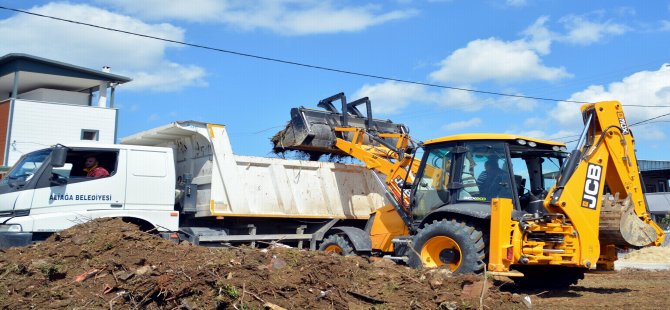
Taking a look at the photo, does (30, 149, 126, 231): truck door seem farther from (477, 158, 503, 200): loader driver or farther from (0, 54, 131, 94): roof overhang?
(0, 54, 131, 94): roof overhang

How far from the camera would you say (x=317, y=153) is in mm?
14000

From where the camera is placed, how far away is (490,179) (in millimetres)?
9727

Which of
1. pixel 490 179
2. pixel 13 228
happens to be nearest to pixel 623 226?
pixel 490 179

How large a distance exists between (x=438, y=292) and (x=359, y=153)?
6.59m

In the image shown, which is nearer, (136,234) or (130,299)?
(130,299)

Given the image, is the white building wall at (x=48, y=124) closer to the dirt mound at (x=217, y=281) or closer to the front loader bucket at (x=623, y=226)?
the dirt mound at (x=217, y=281)

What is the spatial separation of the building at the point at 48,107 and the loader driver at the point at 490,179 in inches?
693

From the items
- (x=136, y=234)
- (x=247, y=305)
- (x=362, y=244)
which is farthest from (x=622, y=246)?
(x=136, y=234)

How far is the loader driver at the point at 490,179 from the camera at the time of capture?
9625 millimetres

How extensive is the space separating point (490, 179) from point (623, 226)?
1927mm

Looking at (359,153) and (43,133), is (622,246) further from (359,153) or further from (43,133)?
(43,133)

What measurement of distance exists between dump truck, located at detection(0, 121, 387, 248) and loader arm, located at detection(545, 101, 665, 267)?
14.5ft

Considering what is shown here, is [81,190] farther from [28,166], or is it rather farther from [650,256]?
[650,256]

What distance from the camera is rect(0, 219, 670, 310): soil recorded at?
6.50 meters
